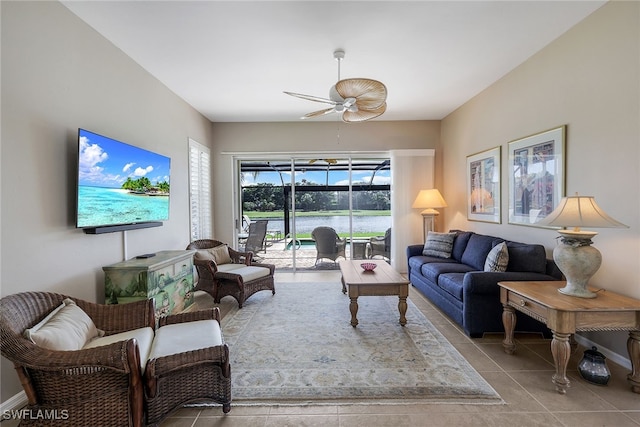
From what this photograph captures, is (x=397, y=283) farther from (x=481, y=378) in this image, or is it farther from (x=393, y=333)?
(x=481, y=378)

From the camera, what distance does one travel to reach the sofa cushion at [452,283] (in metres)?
3.00

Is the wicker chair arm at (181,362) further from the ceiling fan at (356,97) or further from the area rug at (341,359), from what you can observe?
the ceiling fan at (356,97)

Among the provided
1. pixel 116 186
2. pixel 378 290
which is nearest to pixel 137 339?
pixel 116 186

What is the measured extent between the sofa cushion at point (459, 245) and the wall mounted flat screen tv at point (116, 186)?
4.02m

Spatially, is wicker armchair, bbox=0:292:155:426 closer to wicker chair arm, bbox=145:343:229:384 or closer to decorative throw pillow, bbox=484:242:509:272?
wicker chair arm, bbox=145:343:229:384

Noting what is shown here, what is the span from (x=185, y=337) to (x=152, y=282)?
972 mm

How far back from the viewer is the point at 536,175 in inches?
126

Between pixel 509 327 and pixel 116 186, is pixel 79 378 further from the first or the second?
pixel 509 327

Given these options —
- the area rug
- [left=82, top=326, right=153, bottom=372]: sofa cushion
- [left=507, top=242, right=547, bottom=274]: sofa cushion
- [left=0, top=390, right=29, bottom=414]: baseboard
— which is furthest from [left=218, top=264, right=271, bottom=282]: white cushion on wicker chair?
[left=507, top=242, right=547, bottom=274]: sofa cushion

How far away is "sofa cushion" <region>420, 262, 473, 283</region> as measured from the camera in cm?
353

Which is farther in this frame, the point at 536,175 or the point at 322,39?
the point at 536,175

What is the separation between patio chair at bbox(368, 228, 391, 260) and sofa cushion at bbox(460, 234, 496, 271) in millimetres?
1866

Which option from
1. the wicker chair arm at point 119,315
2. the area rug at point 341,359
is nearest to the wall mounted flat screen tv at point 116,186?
the wicker chair arm at point 119,315

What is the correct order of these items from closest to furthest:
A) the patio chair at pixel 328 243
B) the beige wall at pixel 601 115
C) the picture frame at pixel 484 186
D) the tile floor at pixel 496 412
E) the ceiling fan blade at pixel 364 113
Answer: the tile floor at pixel 496 412 → the beige wall at pixel 601 115 → the ceiling fan blade at pixel 364 113 → the picture frame at pixel 484 186 → the patio chair at pixel 328 243
